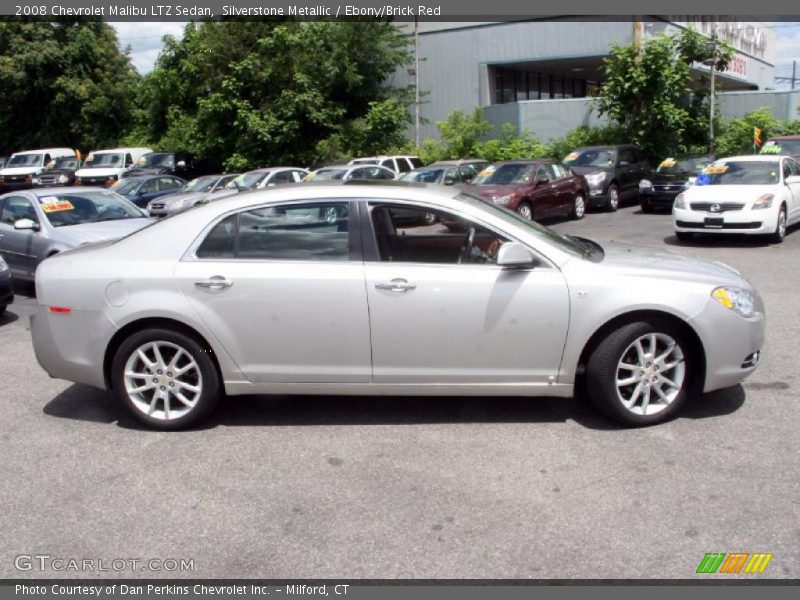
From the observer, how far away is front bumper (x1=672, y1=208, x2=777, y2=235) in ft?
43.1

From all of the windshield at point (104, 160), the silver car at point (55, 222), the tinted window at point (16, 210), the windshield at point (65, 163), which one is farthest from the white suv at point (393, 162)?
the windshield at point (65, 163)

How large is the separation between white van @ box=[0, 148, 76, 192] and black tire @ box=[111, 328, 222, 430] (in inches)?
1220

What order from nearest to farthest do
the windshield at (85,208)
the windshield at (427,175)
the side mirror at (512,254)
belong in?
the side mirror at (512,254), the windshield at (85,208), the windshield at (427,175)

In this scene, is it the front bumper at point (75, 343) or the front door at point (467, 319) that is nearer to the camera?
the front door at point (467, 319)

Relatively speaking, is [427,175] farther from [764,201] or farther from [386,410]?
[386,410]

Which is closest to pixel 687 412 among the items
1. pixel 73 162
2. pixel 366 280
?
pixel 366 280

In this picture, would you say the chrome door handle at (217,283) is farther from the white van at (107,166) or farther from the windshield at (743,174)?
the white van at (107,166)

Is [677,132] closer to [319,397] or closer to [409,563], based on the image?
[319,397]

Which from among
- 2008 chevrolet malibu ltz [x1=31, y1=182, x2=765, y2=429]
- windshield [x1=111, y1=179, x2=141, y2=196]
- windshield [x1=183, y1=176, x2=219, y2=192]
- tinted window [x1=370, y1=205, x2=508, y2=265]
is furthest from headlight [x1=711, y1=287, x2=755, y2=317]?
windshield [x1=111, y1=179, x2=141, y2=196]

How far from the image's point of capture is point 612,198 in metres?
20.4

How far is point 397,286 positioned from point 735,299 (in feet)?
7.15

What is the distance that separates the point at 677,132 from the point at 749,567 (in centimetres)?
2352

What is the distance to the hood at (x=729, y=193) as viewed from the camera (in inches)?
528

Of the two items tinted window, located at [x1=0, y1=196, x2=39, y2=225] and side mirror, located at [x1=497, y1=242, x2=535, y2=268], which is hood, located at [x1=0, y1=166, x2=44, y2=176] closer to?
tinted window, located at [x1=0, y1=196, x2=39, y2=225]
